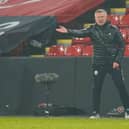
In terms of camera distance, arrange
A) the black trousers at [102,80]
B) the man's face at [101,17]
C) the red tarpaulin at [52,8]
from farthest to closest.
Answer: the red tarpaulin at [52,8] < the black trousers at [102,80] < the man's face at [101,17]

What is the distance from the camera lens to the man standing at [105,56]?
1304 cm

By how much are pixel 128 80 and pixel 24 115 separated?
218cm

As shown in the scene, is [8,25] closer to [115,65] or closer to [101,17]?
[101,17]

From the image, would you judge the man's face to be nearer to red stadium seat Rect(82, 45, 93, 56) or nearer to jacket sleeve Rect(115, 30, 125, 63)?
jacket sleeve Rect(115, 30, 125, 63)

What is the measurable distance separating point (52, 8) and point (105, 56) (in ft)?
10.5

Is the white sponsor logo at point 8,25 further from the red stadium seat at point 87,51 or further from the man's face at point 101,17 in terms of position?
the man's face at point 101,17

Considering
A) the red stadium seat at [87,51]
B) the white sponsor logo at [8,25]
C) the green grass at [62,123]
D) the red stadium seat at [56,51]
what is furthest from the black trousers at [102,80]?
the white sponsor logo at [8,25]

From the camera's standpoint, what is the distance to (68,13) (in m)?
16.1

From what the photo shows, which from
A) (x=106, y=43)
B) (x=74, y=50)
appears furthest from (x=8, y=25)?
(x=106, y=43)

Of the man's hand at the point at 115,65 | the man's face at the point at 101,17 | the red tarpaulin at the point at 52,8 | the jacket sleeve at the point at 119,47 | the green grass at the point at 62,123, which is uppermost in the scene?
the man's face at the point at 101,17

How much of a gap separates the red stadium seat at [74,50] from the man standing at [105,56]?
6.92 feet

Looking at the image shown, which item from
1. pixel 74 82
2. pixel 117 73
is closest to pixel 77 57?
pixel 74 82

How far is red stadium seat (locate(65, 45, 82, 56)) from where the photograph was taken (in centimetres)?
1535

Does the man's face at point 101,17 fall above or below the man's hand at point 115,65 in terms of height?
above
